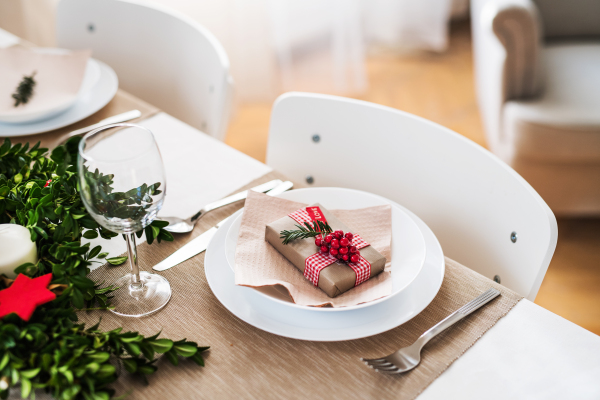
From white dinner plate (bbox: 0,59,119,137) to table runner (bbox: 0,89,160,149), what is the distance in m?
0.01

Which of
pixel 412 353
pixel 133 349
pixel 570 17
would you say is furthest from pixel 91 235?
pixel 570 17

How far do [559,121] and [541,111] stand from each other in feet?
0.25

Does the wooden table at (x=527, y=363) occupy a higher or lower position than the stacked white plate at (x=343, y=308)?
lower

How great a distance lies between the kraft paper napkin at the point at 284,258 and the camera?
0.61 m

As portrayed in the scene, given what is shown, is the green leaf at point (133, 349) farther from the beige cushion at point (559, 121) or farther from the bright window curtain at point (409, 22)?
the bright window curtain at point (409, 22)

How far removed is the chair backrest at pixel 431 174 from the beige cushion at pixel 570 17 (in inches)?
65.3

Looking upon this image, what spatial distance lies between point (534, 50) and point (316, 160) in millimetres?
1168

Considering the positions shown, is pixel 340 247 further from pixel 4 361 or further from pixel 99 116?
pixel 99 116

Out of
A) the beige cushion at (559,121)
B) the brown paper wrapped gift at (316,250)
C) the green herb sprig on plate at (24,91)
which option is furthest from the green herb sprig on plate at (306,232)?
the beige cushion at (559,121)

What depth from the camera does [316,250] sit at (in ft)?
2.11

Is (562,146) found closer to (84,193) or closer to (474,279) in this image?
(474,279)

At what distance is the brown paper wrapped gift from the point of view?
2.00ft

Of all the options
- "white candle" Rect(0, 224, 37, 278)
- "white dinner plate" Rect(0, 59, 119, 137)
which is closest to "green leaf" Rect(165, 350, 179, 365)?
"white candle" Rect(0, 224, 37, 278)

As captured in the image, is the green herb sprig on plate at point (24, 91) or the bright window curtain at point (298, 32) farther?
the bright window curtain at point (298, 32)
